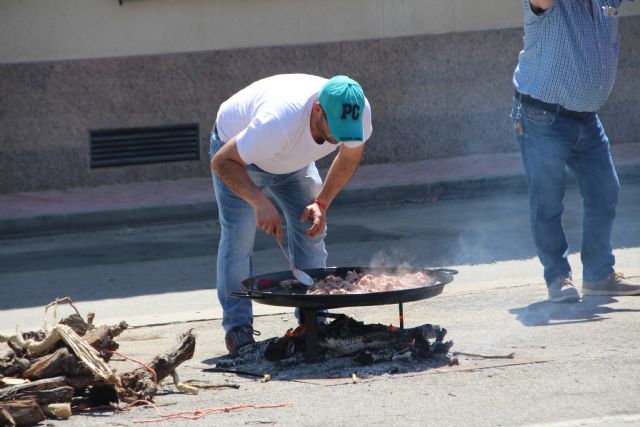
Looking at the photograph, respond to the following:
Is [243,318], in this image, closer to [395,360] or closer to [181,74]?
[395,360]

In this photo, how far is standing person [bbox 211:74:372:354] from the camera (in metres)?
5.99

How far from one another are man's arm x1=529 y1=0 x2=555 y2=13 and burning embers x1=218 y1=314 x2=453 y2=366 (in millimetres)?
2001

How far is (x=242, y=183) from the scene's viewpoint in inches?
242

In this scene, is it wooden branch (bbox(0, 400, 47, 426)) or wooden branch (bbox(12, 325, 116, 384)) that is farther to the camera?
wooden branch (bbox(12, 325, 116, 384))

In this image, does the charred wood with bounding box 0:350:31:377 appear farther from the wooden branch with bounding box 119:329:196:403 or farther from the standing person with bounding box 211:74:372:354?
the standing person with bounding box 211:74:372:354

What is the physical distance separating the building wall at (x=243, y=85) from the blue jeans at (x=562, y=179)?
21.9 feet

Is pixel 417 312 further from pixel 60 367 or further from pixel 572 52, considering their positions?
pixel 60 367

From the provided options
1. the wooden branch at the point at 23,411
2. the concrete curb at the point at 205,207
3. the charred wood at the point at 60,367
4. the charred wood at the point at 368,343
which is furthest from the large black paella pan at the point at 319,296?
the concrete curb at the point at 205,207

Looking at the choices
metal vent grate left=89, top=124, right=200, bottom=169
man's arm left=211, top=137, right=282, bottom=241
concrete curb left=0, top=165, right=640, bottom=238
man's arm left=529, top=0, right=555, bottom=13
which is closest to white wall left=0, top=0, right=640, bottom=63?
metal vent grate left=89, top=124, right=200, bottom=169

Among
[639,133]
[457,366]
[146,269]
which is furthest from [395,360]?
[639,133]

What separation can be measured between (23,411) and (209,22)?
29.5ft

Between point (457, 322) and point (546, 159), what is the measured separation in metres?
1.09

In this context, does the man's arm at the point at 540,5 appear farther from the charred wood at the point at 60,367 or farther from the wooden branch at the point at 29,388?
the wooden branch at the point at 29,388

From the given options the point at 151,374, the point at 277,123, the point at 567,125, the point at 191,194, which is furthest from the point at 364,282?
the point at 191,194
